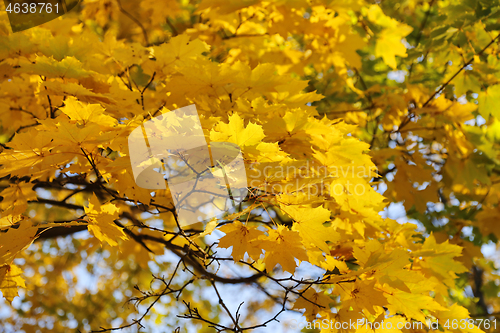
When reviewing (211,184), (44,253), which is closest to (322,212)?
(211,184)

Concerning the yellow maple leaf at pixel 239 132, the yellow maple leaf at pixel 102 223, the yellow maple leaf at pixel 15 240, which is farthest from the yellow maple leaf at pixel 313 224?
the yellow maple leaf at pixel 15 240

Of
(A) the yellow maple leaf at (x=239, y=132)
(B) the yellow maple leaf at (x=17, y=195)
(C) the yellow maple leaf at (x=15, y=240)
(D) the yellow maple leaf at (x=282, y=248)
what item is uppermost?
(A) the yellow maple leaf at (x=239, y=132)

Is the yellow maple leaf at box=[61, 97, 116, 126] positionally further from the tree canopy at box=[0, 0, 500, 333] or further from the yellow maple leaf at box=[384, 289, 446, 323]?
the yellow maple leaf at box=[384, 289, 446, 323]

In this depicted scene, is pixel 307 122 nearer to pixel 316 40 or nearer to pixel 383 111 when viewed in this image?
pixel 316 40

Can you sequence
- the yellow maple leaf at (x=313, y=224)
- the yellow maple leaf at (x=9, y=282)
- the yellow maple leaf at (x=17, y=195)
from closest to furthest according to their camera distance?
the yellow maple leaf at (x=313, y=224)
the yellow maple leaf at (x=9, y=282)
the yellow maple leaf at (x=17, y=195)

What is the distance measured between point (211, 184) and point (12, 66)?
1.18m

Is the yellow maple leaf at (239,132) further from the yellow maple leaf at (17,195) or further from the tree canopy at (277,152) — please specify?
the yellow maple leaf at (17,195)

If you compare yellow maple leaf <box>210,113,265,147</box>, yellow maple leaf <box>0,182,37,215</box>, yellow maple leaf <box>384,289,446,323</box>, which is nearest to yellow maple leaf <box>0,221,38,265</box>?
yellow maple leaf <box>0,182,37,215</box>

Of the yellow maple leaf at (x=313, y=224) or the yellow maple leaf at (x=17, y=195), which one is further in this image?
the yellow maple leaf at (x=17, y=195)

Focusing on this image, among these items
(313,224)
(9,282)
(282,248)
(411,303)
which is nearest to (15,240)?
(9,282)

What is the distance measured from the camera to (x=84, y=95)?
1.38 metres

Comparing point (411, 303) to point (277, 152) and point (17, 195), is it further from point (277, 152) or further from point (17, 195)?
point (17, 195)

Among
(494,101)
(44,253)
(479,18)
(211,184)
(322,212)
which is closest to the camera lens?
(322,212)

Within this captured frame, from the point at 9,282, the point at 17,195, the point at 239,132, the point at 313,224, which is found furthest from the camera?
the point at 17,195
